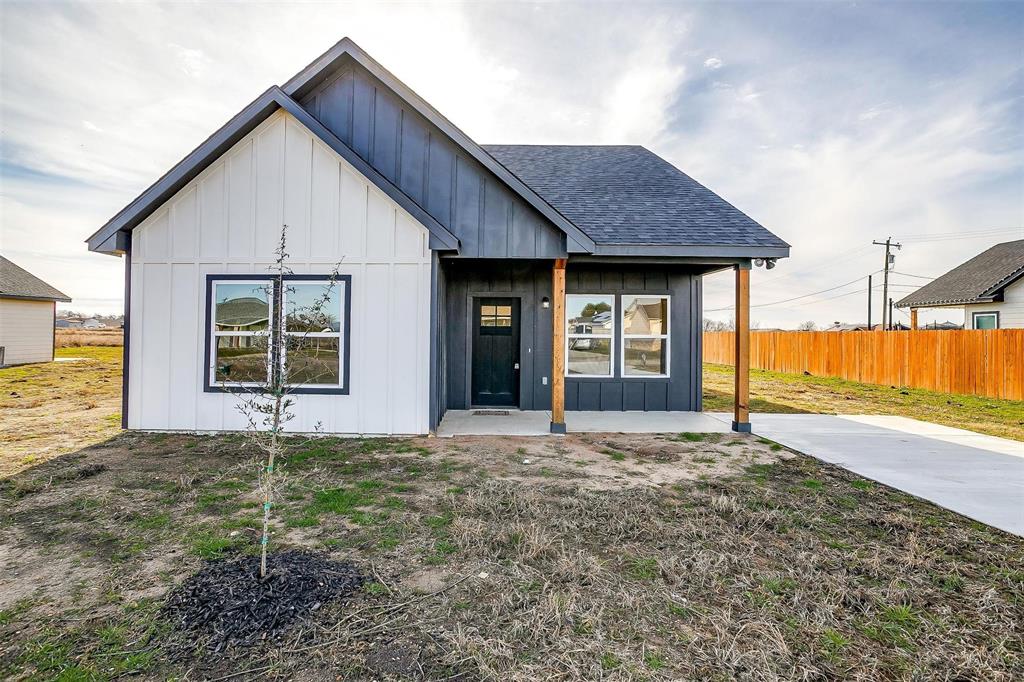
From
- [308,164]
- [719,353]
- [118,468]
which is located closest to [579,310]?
[308,164]

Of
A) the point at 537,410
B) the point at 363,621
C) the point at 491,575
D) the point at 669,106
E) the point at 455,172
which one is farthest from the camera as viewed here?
the point at 669,106

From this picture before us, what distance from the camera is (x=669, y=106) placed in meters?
13.3

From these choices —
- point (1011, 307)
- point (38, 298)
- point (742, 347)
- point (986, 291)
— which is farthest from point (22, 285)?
point (1011, 307)

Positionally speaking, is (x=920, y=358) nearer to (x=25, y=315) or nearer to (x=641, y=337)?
(x=641, y=337)

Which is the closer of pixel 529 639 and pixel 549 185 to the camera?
pixel 529 639

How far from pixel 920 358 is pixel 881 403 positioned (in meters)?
4.34

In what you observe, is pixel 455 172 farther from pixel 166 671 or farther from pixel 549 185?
pixel 166 671

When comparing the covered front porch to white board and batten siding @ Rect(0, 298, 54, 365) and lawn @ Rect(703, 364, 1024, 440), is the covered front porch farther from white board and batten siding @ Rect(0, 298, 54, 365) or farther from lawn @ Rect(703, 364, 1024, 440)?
white board and batten siding @ Rect(0, 298, 54, 365)

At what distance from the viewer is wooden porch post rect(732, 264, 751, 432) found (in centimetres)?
725

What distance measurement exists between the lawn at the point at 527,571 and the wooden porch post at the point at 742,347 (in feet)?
A: 6.88

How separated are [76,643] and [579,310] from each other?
8.20 meters

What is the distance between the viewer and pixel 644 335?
9266 millimetres

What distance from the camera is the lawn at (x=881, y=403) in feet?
28.2

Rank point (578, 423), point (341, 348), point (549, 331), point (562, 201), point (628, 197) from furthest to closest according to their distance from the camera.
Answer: point (549, 331)
point (628, 197)
point (562, 201)
point (578, 423)
point (341, 348)
